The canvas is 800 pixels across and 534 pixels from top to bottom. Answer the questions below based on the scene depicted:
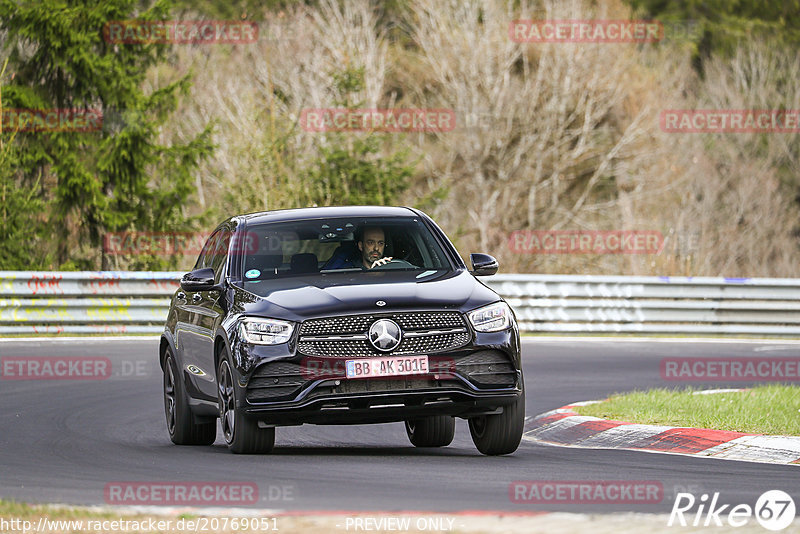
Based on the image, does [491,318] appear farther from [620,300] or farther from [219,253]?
[620,300]

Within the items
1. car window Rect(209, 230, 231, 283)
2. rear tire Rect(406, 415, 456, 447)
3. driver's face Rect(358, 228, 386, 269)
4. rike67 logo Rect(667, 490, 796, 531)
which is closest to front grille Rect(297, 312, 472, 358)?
driver's face Rect(358, 228, 386, 269)

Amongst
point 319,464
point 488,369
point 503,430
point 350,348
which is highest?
point 350,348

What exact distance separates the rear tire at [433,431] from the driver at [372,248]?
4.23 ft

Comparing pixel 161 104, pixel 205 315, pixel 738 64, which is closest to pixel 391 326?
pixel 205 315

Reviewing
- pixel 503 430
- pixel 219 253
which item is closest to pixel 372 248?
pixel 219 253

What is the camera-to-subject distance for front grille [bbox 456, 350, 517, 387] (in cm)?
936

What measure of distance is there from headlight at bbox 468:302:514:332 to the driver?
1.19 m

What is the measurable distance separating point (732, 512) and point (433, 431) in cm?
420

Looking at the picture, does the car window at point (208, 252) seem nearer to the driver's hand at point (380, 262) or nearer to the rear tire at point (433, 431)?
the driver's hand at point (380, 262)

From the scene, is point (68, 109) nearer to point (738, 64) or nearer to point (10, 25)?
point (10, 25)

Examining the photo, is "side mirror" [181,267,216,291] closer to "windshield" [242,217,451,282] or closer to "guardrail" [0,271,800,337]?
"windshield" [242,217,451,282]

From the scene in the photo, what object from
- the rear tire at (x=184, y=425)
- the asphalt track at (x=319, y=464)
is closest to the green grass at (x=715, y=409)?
the asphalt track at (x=319, y=464)

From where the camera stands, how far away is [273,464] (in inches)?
365

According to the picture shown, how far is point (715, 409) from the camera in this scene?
486 inches
